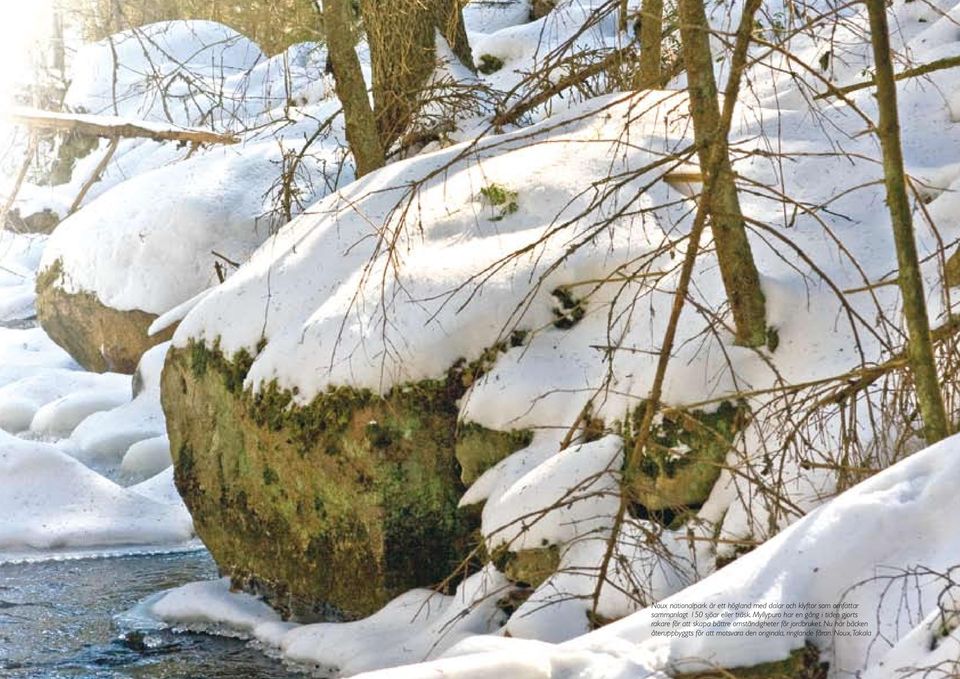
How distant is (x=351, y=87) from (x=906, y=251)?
4.57 meters

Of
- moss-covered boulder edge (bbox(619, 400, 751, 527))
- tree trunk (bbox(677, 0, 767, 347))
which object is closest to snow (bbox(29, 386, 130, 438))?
moss-covered boulder edge (bbox(619, 400, 751, 527))

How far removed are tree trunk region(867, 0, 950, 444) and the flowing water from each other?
2944mm

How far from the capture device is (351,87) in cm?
727

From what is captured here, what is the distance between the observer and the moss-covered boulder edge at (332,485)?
5.25 meters

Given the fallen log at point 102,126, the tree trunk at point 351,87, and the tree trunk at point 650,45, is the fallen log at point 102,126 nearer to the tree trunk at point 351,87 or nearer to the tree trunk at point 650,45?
the tree trunk at point 351,87

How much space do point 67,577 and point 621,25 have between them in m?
4.29

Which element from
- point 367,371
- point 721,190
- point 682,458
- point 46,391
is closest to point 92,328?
point 46,391

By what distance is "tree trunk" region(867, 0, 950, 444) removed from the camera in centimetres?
318

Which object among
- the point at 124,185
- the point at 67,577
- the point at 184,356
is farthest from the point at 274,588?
the point at 124,185

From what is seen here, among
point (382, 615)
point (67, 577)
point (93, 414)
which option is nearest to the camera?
point (382, 615)

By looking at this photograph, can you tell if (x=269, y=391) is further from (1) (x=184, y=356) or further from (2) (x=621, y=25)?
(2) (x=621, y=25)

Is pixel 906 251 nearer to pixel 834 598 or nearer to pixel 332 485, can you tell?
pixel 834 598

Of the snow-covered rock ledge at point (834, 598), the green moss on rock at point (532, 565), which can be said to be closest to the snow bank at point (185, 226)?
the green moss on rock at point (532, 565)

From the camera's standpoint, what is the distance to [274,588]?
19.4ft
